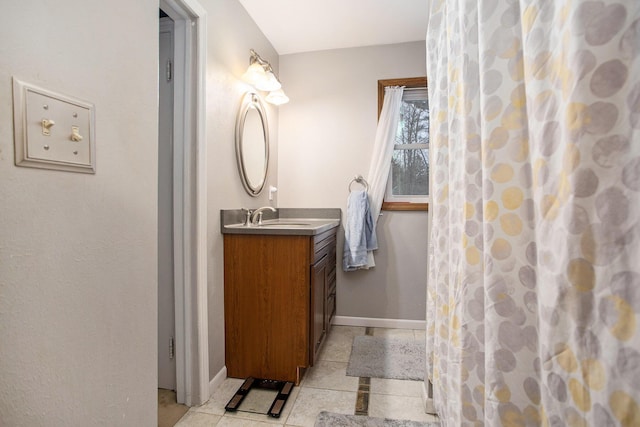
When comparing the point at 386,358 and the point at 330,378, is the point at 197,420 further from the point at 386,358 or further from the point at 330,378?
the point at 386,358

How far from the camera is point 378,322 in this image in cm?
267

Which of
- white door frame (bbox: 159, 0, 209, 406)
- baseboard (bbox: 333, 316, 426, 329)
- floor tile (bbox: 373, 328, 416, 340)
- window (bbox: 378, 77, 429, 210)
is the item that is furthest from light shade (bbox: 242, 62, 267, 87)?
floor tile (bbox: 373, 328, 416, 340)

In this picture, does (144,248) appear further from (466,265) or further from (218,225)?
(466,265)

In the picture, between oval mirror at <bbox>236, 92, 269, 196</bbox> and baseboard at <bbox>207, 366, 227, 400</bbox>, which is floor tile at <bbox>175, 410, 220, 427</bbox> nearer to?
baseboard at <bbox>207, 366, 227, 400</bbox>

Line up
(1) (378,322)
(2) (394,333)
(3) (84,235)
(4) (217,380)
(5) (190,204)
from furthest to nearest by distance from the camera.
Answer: (1) (378,322), (2) (394,333), (4) (217,380), (5) (190,204), (3) (84,235)

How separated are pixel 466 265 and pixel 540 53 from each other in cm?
49

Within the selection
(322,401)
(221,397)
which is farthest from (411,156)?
(221,397)

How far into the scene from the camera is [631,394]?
0.41 meters

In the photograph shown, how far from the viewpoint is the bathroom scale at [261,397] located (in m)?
1.54

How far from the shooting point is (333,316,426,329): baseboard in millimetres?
2627

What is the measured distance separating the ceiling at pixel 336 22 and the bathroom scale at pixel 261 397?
95.2 inches

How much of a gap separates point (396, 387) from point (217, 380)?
104 cm

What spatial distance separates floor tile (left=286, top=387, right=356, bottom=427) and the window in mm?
1518

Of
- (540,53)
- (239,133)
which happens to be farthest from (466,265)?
(239,133)
